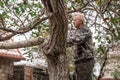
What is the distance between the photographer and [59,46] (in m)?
5.18

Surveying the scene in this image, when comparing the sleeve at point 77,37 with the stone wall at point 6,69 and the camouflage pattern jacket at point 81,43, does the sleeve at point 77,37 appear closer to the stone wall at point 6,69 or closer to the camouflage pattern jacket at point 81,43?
the camouflage pattern jacket at point 81,43

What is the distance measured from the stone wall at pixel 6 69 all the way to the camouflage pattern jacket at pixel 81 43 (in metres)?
5.75

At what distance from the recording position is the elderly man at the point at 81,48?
553 centimetres

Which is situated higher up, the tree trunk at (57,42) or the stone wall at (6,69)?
the tree trunk at (57,42)

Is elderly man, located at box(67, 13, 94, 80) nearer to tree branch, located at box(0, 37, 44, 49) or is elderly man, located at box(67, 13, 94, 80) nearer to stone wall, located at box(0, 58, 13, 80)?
tree branch, located at box(0, 37, 44, 49)

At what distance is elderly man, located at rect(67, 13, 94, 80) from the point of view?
18.1 ft

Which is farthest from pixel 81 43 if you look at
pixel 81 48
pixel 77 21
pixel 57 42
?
pixel 57 42

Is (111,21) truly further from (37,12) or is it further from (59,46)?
(59,46)

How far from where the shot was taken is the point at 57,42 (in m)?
5.12

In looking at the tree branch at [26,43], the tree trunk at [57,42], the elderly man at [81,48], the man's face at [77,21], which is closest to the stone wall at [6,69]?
the tree branch at [26,43]

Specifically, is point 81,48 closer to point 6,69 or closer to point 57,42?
point 57,42

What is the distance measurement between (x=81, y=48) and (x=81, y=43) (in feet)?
0.26

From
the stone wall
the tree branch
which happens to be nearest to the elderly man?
the tree branch

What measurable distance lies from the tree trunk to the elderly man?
1.09 feet
